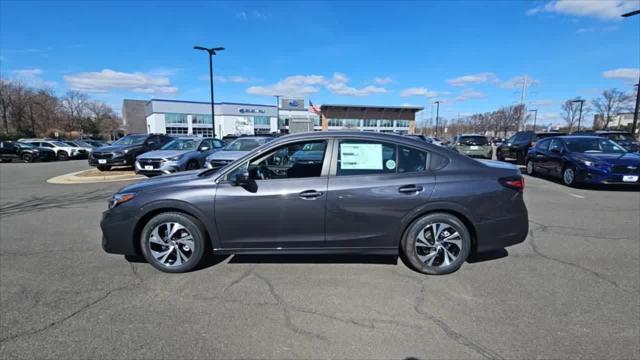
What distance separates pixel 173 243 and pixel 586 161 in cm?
1084

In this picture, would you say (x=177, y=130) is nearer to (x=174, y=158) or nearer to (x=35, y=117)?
(x=35, y=117)

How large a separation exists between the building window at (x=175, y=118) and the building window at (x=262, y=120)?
662 inches

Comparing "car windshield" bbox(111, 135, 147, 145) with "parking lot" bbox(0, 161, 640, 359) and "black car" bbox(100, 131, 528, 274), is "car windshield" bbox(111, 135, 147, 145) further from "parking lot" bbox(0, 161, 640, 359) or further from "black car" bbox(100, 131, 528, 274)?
"black car" bbox(100, 131, 528, 274)

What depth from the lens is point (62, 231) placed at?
5.49 metres

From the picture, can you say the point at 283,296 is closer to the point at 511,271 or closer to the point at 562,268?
the point at 511,271

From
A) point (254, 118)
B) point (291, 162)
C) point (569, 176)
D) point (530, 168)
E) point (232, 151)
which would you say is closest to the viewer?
point (291, 162)


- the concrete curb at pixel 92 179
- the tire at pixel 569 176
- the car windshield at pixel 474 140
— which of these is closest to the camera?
the tire at pixel 569 176

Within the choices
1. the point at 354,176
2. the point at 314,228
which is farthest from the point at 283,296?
the point at 354,176

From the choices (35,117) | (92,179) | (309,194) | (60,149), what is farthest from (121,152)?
(35,117)

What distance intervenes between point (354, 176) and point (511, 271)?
219cm

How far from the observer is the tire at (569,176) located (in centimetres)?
960

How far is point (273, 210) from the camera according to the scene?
11.7ft

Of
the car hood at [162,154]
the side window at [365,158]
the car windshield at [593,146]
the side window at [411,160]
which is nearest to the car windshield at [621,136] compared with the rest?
the car windshield at [593,146]

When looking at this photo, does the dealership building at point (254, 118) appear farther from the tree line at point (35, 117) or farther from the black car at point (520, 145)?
the black car at point (520, 145)
